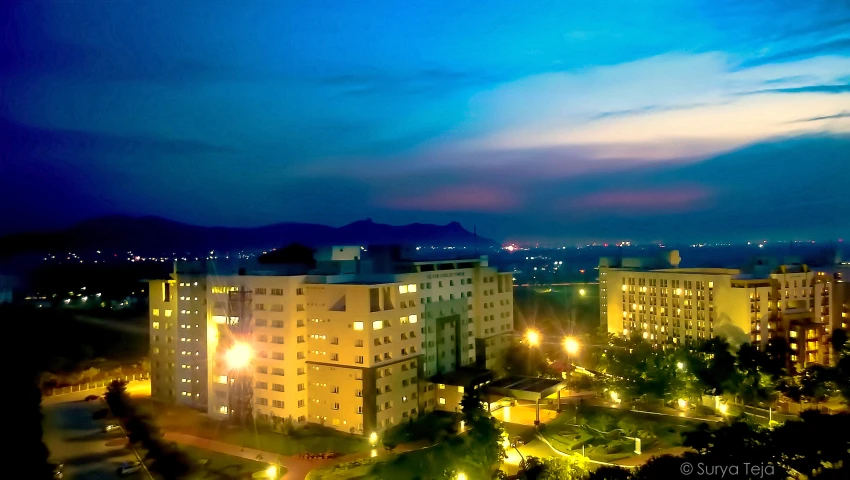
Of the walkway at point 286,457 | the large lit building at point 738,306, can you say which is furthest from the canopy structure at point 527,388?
the large lit building at point 738,306

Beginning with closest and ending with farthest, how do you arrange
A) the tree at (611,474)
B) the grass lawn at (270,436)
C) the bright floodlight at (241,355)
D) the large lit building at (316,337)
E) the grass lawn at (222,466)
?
the tree at (611,474)
the grass lawn at (222,466)
the grass lawn at (270,436)
the large lit building at (316,337)
the bright floodlight at (241,355)

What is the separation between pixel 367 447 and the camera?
16.3 metres

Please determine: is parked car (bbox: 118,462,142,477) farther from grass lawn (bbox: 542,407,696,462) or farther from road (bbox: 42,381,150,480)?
grass lawn (bbox: 542,407,696,462)

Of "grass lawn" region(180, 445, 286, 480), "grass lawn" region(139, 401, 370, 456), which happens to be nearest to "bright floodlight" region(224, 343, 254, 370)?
"grass lawn" region(139, 401, 370, 456)

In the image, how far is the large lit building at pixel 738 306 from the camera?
70.6 feet

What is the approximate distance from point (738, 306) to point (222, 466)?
18085 millimetres

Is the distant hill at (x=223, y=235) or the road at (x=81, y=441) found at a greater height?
the distant hill at (x=223, y=235)

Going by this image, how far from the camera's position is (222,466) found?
14930mm

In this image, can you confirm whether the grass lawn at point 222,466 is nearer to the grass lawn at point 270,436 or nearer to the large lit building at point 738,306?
the grass lawn at point 270,436

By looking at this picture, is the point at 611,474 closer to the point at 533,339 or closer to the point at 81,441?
the point at 533,339

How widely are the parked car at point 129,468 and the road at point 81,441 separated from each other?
0.52ft

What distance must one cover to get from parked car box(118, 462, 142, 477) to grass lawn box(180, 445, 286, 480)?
1241 mm

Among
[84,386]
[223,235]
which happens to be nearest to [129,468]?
[84,386]

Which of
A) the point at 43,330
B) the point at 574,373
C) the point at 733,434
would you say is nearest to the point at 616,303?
the point at 574,373
